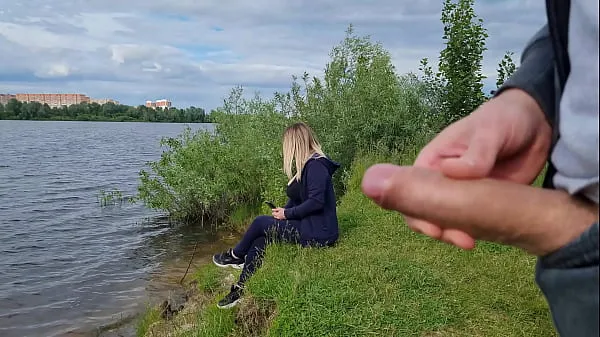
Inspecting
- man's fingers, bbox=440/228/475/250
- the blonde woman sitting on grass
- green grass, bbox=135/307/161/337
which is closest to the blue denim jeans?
man's fingers, bbox=440/228/475/250

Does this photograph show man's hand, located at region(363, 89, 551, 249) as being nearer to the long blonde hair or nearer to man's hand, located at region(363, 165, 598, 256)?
man's hand, located at region(363, 165, 598, 256)

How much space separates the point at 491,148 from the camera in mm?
987

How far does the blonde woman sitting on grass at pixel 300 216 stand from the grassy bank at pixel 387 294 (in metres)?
0.26

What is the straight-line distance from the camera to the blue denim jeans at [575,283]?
0.81 meters

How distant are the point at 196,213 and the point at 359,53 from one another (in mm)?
6154

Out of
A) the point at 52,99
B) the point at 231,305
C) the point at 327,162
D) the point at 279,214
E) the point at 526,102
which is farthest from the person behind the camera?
the point at 52,99

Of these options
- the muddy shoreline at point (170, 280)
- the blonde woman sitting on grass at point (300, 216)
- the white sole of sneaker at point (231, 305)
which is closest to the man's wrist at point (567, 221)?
the white sole of sneaker at point (231, 305)

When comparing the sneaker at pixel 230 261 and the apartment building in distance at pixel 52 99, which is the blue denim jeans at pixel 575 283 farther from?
the apartment building in distance at pixel 52 99

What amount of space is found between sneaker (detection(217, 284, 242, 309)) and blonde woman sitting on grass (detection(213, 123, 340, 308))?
191mm

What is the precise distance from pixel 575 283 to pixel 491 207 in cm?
17

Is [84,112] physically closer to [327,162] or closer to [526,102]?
[327,162]

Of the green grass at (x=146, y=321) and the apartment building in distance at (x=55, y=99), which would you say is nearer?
the green grass at (x=146, y=321)

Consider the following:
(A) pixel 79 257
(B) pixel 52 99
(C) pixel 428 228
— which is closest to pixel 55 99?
(B) pixel 52 99

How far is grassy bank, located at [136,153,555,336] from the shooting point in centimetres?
445
